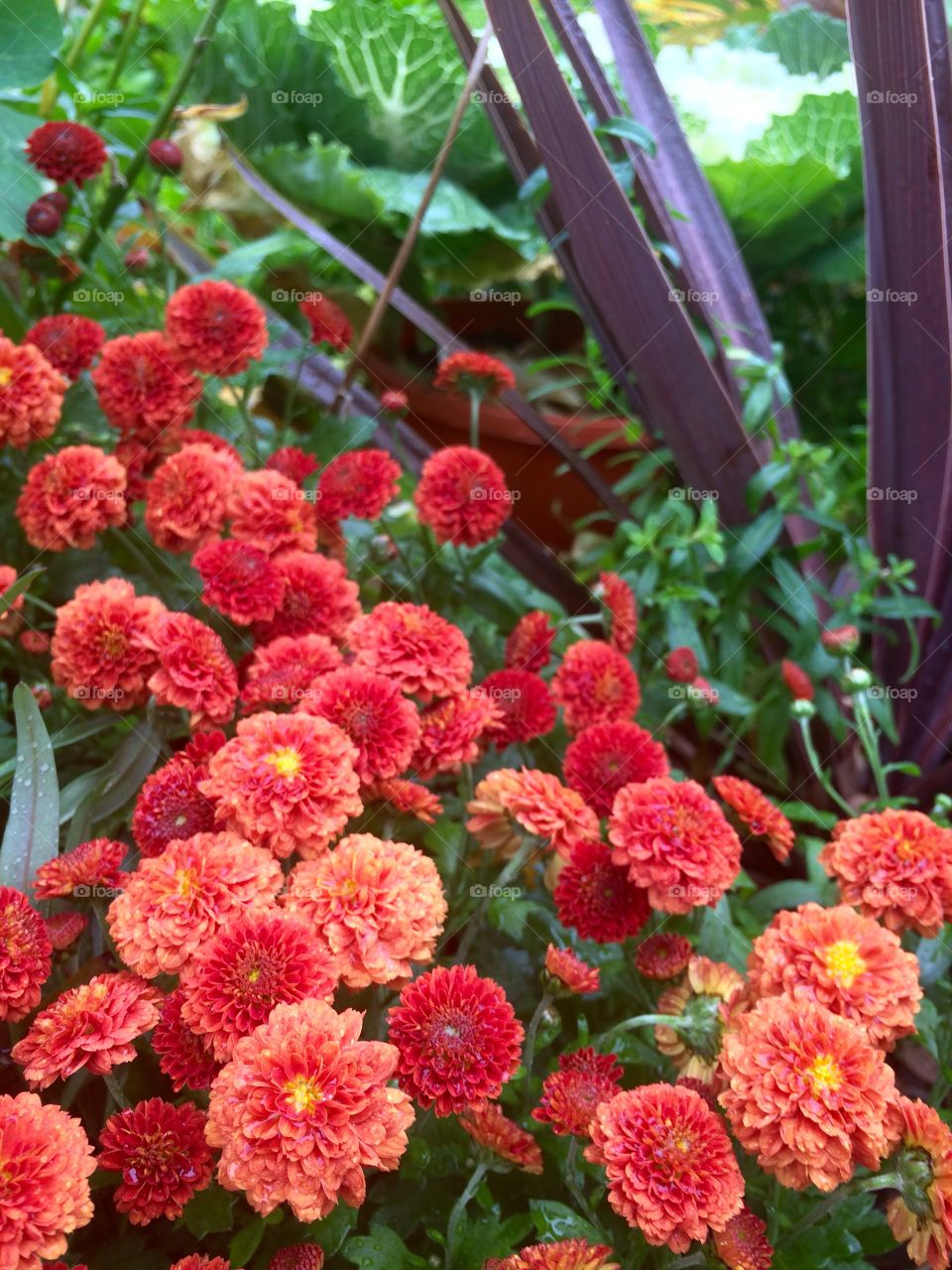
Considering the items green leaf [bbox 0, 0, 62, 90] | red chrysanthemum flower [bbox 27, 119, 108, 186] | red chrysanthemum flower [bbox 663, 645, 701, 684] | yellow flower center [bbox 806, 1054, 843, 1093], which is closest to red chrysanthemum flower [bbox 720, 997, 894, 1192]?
yellow flower center [bbox 806, 1054, 843, 1093]

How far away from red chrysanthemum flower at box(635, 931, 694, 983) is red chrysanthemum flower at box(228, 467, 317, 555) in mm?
461

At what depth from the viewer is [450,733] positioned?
74cm

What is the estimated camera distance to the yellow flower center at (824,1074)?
539mm

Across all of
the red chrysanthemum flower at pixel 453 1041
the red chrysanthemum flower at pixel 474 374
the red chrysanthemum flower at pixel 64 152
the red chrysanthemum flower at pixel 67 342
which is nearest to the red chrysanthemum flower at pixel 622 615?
the red chrysanthemum flower at pixel 474 374

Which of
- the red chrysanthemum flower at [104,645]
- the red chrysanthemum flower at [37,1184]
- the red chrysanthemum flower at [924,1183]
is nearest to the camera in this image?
the red chrysanthemum flower at [37,1184]

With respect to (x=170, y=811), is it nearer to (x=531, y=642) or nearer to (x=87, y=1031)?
(x=87, y=1031)

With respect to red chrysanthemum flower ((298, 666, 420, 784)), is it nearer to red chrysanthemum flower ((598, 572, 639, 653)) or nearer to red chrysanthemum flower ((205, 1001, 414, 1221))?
red chrysanthemum flower ((205, 1001, 414, 1221))

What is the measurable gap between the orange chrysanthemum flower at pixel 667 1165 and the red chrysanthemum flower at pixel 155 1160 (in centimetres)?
22

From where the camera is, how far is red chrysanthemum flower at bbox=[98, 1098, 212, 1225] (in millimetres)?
533

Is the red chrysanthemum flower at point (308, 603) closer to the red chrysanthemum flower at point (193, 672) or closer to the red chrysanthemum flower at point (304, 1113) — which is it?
the red chrysanthemum flower at point (193, 672)

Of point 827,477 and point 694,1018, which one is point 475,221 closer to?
point 827,477

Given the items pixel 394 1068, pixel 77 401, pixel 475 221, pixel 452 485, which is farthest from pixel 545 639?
pixel 475 221

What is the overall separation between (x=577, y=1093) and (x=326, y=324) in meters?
0.82

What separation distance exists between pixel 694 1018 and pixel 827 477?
787 mm
